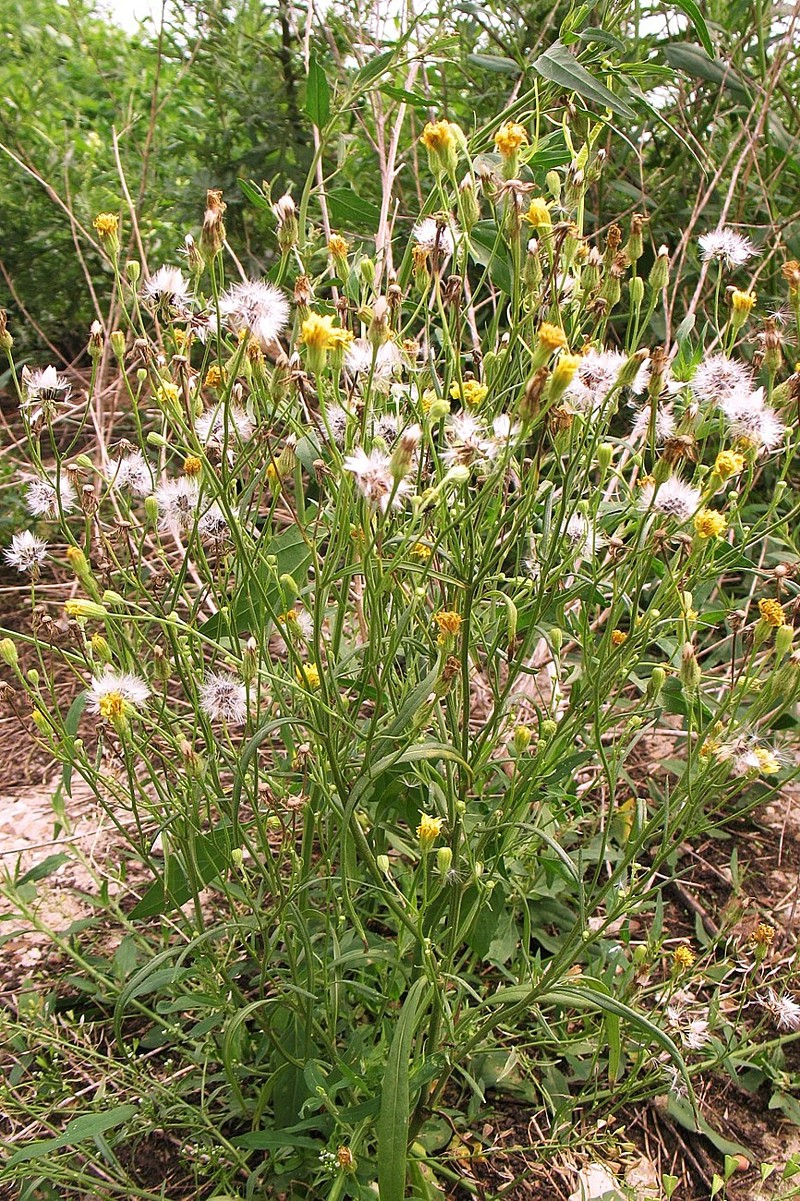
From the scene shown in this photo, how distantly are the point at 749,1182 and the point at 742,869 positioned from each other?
1.98 feet

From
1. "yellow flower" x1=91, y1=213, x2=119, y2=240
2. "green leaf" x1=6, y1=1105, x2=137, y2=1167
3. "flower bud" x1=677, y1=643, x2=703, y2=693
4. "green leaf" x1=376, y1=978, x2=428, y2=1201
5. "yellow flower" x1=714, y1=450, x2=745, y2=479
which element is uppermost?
"yellow flower" x1=91, y1=213, x2=119, y2=240

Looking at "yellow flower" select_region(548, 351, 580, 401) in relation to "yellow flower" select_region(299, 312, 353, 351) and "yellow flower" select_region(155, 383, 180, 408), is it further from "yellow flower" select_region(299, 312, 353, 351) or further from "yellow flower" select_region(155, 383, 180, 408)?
"yellow flower" select_region(155, 383, 180, 408)

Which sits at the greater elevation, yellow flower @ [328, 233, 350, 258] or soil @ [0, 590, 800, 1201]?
yellow flower @ [328, 233, 350, 258]

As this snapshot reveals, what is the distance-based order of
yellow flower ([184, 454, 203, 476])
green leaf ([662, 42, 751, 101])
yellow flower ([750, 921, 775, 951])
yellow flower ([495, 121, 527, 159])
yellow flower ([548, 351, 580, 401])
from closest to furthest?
yellow flower ([548, 351, 580, 401]) < yellow flower ([495, 121, 527, 159]) < yellow flower ([184, 454, 203, 476]) < yellow flower ([750, 921, 775, 951]) < green leaf ([662, 42, 751, 101])

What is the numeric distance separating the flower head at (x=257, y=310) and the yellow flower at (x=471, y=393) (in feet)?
0.69

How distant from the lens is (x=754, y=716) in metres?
1.12

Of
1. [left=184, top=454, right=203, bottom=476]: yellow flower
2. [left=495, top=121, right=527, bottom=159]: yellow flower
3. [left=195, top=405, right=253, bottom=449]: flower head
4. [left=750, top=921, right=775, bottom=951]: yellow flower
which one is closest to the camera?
[left=495, top=121, right=527, bottom=159]: yellow flower

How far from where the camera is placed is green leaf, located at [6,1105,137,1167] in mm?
1162

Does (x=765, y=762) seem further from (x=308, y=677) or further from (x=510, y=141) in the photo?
(x=510, y=141)

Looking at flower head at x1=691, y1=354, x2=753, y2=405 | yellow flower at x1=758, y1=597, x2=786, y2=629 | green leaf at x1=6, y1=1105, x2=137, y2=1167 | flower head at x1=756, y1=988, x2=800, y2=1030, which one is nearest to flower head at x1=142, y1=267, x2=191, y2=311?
flower head at x1=691, y1=354, x2=753, y2=405

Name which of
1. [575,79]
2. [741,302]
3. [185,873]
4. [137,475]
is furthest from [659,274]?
[185,873]

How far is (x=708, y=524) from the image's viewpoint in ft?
3.54

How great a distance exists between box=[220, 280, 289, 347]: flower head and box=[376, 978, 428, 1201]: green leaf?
72 cm

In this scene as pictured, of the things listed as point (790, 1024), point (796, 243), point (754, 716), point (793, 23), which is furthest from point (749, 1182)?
point (793, 23)
